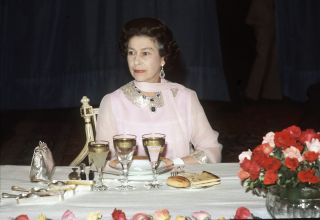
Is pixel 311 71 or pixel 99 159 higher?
pixel 311 71

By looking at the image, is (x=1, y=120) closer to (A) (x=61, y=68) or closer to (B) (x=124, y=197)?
(A) (x=61, y=68)

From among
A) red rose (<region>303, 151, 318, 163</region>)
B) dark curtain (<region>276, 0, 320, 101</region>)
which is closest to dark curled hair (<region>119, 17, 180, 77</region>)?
red rose (<region>303, 151, 318, 163</region>)

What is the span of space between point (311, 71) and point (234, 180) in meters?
5.16

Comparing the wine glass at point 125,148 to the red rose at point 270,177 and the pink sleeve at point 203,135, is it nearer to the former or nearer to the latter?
the red rose at point 270,177

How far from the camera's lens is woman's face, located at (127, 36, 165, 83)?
2.54 m

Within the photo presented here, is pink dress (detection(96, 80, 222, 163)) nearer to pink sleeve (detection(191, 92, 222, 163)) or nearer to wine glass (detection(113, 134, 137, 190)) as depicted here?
pink sleeve (detection(191, 92, 222, 163))

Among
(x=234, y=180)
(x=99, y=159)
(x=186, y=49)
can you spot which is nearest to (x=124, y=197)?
(x=99, y=159)

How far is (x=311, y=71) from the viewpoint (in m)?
6.77

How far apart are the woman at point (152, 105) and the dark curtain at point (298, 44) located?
4194mm

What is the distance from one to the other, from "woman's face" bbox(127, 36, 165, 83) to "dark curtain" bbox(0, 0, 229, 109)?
12.8 ft

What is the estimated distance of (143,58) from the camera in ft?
8.41

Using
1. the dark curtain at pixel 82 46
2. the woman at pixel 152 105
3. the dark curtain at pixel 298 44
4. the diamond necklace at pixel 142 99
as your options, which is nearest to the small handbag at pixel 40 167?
the woman at pixel 152 105

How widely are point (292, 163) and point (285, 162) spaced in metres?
0.02

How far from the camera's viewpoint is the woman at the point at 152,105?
2.57m
